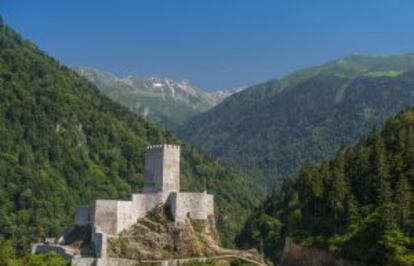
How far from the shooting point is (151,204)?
95188mm

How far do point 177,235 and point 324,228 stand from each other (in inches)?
624

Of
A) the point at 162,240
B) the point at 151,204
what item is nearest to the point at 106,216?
the point at 151,204

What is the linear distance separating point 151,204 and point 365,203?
907 inches

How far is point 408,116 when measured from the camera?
11800 cm

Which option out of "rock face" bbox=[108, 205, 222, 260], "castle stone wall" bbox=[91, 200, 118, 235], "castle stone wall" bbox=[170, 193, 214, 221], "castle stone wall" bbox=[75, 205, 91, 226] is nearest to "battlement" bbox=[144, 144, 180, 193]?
"castle stone wall" bbox=[170, 193, 214, 221]

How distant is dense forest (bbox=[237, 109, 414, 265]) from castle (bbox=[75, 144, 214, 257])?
38.8ft

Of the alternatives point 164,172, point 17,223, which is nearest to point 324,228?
point 164,172

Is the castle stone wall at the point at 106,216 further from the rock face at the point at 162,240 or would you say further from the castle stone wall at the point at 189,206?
the castle stone wall at the point at 189,206

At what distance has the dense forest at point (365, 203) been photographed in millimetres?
84438

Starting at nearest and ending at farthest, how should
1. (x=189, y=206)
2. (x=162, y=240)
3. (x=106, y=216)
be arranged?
1. (x=106, y=216)
2. (x=162, y=240)
3. (x=189, y=206)

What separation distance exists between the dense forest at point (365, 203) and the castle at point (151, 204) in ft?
38.8

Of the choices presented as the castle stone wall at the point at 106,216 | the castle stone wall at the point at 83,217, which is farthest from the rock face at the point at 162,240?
the castle stone wall at the point at 83,217

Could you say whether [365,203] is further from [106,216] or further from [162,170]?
[106,216]

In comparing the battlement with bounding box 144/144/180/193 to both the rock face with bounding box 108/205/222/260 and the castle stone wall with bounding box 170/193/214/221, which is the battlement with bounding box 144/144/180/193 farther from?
the rock face with bounding box 108/205/222/260
